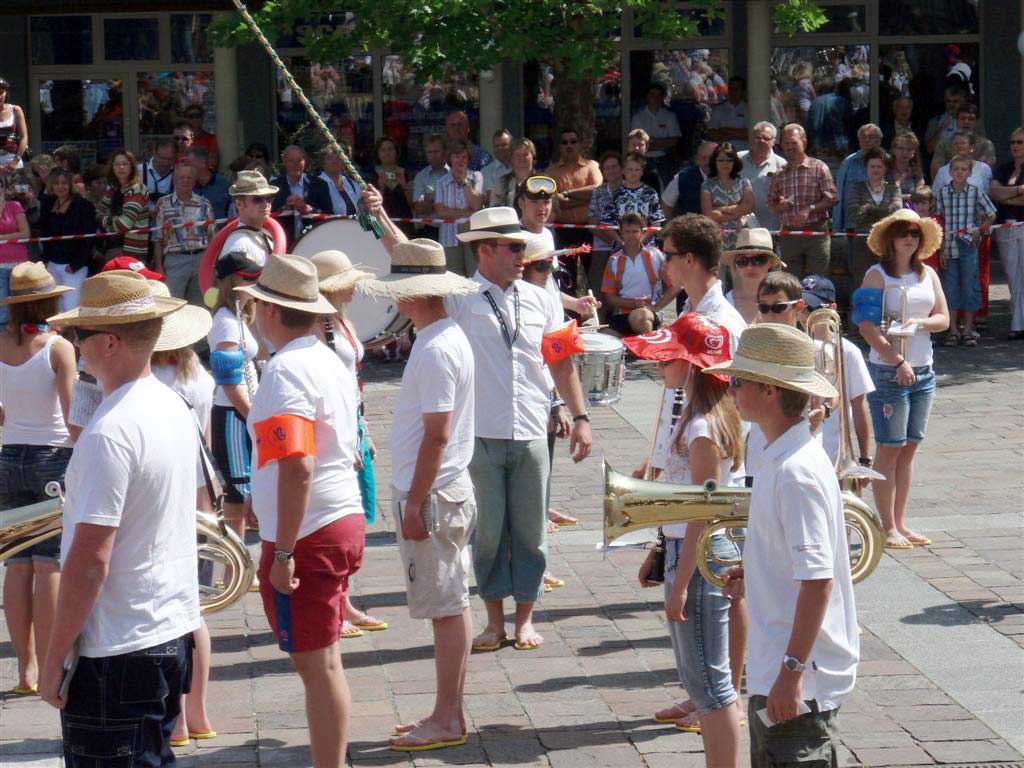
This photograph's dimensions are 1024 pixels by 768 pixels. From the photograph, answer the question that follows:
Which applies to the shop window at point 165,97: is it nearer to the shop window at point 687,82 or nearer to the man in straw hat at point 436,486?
the shop window at point 687,82

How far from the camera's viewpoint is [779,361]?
4.23 meters

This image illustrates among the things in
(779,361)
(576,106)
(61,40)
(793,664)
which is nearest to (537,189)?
(779,361)

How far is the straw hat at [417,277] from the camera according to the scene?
5.75 m

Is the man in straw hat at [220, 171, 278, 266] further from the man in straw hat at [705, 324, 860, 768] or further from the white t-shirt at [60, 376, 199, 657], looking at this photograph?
Result: the man in straw hat at [705, 324, 860, 768]

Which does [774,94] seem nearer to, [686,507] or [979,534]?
[979,534]

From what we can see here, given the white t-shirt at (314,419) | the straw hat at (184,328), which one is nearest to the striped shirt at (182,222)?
the straw hat at (184,328)

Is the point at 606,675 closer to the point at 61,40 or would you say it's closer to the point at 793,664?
the point at 793,664

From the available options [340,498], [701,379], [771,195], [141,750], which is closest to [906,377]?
[701,379]

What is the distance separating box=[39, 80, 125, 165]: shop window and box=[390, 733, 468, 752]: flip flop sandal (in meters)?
16.2

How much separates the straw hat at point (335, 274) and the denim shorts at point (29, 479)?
1290mm

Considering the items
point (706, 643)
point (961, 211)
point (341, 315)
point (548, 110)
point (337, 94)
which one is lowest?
point (706, 643)

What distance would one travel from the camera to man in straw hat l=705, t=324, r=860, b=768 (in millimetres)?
3988

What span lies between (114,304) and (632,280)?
9510mm

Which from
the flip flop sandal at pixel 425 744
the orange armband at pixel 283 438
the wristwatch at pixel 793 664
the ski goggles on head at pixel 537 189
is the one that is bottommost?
the flip flop sandal at pixel 425 744
